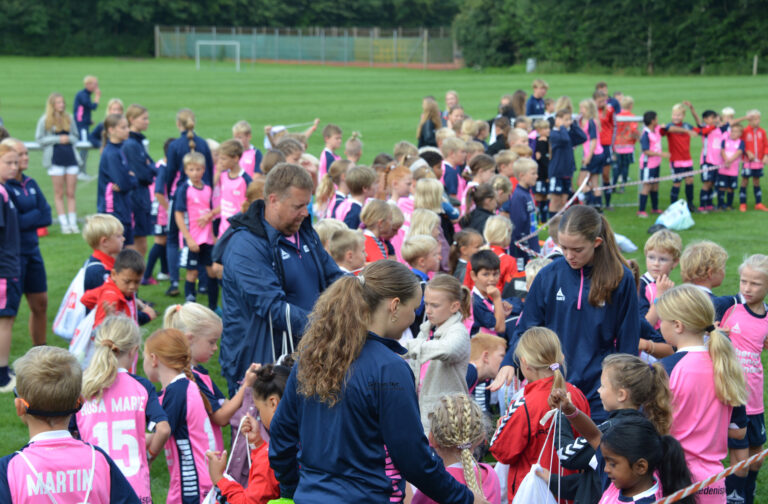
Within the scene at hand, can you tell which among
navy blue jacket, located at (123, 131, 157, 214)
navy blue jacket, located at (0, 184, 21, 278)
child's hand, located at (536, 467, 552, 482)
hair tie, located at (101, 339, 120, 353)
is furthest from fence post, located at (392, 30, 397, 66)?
child's hand, located at (536, 467, 552, 482)

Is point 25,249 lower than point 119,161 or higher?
lower

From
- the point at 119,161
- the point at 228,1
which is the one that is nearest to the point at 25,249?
the point at 119,161

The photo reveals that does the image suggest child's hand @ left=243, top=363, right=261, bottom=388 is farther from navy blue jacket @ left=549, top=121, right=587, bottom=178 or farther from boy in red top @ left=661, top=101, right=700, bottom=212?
boy in red top @ left=661, top=101, right=700, bottom=212

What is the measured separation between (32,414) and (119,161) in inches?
302

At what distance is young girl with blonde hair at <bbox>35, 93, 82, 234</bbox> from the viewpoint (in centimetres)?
1365

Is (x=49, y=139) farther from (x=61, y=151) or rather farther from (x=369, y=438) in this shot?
(x=369, y=438)

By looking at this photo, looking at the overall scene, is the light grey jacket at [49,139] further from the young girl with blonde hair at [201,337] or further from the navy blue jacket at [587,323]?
the navy blue jacket at [587,323]

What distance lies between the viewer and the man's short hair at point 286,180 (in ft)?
15.1

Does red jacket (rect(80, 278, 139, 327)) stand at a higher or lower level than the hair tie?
lower

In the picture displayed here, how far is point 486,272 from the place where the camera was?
6.64 m

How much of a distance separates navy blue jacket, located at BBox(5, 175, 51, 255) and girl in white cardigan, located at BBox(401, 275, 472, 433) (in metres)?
4.17

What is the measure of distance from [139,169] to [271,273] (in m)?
6.79

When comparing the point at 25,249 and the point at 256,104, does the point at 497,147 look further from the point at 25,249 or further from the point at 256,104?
the point at 256,104

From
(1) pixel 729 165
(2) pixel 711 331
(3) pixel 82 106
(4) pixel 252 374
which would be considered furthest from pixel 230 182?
(3) pixel 82 106
